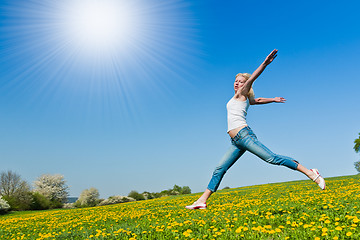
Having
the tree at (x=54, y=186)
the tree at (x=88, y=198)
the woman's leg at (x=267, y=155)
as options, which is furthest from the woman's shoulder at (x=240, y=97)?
the tree at (x=54, y=186)

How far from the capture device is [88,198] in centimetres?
4347

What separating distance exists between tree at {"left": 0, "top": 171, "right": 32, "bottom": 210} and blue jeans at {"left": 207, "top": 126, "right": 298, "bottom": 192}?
121ft

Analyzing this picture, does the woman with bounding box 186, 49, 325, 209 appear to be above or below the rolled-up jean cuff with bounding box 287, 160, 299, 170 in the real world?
above

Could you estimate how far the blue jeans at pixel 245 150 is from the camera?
5.28 m

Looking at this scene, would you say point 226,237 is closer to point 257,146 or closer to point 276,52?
point 257,146

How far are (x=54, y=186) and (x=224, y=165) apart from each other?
5317 cm

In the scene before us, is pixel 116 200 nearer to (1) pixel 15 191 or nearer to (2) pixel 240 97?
(1) pixel 15 191

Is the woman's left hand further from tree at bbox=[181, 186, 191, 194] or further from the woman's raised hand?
tree at bbox=[181, 186, 191, 194]

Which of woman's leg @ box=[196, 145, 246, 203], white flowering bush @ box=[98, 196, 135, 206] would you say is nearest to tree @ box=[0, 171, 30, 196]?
white flowering bush @ box=[98, 196, 135, 206]

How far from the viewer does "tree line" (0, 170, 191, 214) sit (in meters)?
36.7

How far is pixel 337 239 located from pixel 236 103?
3.15 meters

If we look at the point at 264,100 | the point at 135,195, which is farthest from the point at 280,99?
the point at 135,195

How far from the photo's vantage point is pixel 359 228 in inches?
150

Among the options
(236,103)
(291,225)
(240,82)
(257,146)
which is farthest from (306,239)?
(240,82)
